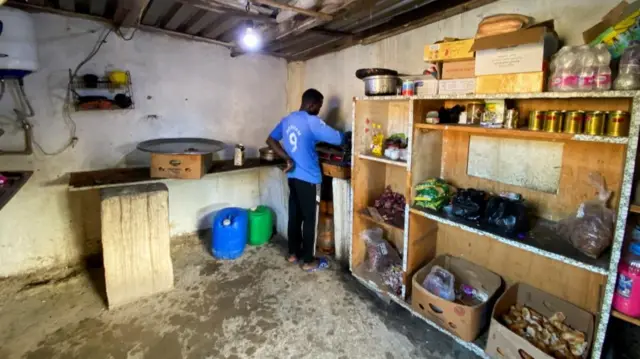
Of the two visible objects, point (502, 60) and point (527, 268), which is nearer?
point (502, 60)

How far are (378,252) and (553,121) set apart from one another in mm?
1508

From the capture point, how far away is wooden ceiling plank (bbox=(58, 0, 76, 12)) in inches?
95.0

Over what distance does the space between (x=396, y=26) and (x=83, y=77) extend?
253 centimetres

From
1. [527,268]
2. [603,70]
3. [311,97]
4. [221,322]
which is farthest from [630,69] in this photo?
[221,322]

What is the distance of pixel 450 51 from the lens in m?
1.78

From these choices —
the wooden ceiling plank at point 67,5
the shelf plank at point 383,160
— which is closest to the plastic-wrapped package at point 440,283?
the shelf plank at point 383,160

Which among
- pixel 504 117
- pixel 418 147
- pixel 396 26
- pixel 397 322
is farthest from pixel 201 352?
pixel 396 26

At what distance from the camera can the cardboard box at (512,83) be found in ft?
4.81

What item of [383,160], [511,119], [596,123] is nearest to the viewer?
[596,123]

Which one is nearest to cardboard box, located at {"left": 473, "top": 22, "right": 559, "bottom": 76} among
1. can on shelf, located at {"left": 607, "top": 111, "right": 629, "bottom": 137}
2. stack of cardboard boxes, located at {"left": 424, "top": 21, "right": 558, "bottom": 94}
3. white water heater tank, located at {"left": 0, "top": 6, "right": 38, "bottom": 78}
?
stack of cardboard boxes, located at {"left": 424, "top": 21, "right": 558, "bottom": 94}

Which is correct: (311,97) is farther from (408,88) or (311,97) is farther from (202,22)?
(202,22)

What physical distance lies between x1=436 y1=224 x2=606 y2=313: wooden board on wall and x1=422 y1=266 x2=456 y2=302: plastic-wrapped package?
0.78 ft

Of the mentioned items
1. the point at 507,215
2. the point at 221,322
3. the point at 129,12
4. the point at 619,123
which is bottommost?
the point at 221,322

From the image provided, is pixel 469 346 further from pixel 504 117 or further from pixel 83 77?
pixel 83 77
